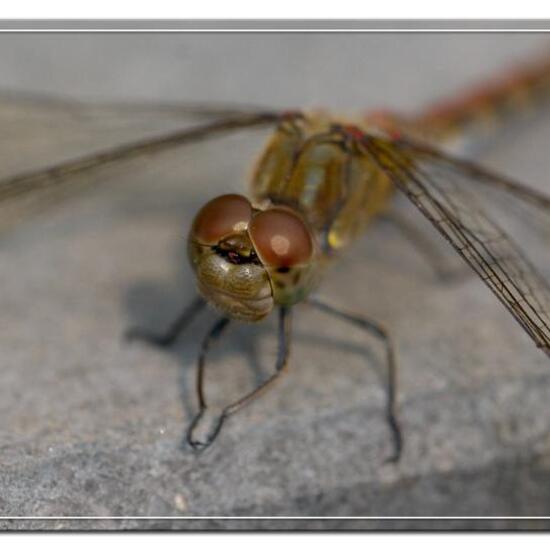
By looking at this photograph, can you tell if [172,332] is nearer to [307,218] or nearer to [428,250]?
[307,218]

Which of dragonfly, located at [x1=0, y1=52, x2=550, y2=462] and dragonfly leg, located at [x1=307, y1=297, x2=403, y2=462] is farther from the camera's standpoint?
dragonfly leg, located at [x1=307, y1=297, x2=403, y2=462]

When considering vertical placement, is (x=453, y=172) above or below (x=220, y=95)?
above

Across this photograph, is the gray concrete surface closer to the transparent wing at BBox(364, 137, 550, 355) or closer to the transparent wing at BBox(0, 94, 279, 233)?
the transparent wing at BBox(0, 94, 279, 233)

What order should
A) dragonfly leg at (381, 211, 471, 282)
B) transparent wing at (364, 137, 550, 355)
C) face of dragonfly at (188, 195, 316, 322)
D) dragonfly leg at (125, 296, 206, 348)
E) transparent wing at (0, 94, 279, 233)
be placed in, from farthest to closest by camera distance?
transparent wing at (0, 94, 279, 233)
dragonfly leg at (381, 211, 471, 282)
dragonfly leg at (125, 296, 206, 348)
transparent wing at (364, 137, 550, 355)
face of dragonfly at (188, 195, 316, 322)

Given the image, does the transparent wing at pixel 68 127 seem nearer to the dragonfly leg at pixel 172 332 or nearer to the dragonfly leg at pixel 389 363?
the dragonfly leg at pixel 172 332

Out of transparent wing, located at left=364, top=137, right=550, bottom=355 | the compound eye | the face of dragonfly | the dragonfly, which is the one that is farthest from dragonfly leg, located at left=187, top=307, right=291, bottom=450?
transparent wing, located at left=364, top=137, right=550, bottom=355

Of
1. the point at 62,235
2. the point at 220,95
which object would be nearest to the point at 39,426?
the point at 62,235

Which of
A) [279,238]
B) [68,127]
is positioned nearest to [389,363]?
[279,238]

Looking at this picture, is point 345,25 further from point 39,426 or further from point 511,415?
point 39,426
